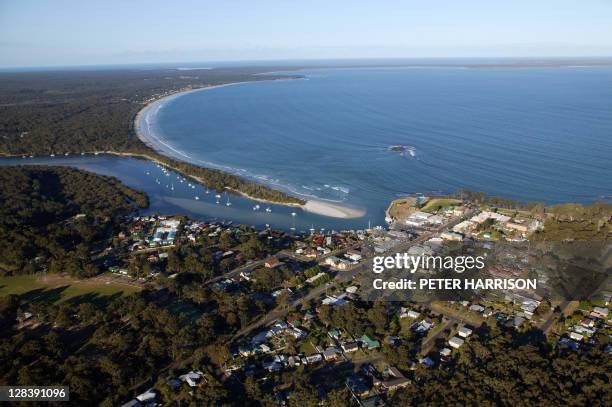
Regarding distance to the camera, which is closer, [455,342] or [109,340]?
[455,342]

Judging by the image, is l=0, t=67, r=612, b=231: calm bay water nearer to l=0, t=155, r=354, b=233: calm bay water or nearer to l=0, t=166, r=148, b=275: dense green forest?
l=0, t=155, r=354, b=233: calm bay water

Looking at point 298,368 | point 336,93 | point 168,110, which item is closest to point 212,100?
point 168,110

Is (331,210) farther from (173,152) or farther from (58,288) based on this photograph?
(173,152)

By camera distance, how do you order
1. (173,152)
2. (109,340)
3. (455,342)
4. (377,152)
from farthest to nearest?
(173,152), (377,152), (109,340), (455,342)

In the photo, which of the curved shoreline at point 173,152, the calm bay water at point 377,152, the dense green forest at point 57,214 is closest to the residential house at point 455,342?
the calm bay water at point 377,152

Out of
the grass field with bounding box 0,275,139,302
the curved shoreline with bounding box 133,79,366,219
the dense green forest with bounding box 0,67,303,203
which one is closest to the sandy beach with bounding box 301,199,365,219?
the curved shoreline with bounding box 133,79,366,219

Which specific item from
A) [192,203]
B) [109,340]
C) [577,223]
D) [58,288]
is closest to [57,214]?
[192,203]
